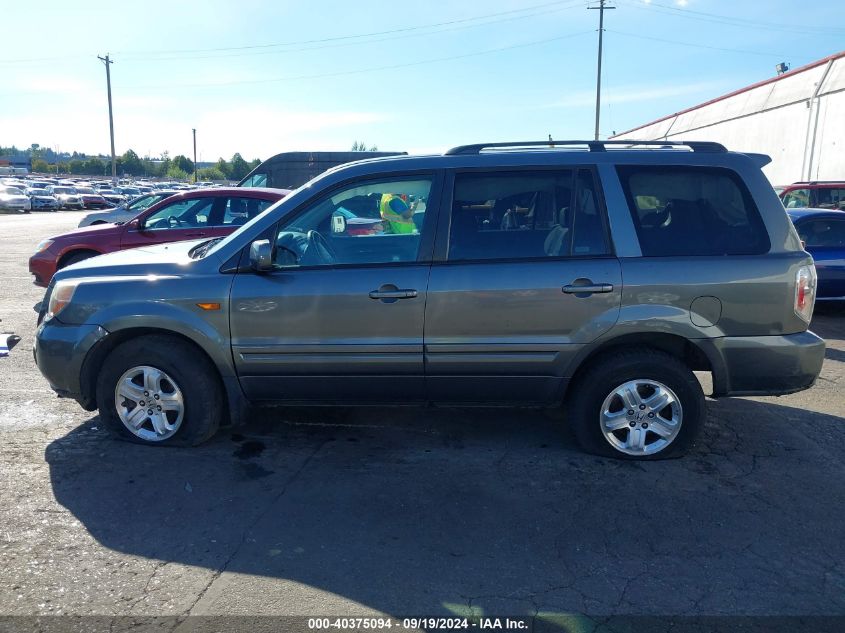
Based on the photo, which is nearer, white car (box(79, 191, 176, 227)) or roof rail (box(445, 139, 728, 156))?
roof rail (box(445, 139, 728, 156))

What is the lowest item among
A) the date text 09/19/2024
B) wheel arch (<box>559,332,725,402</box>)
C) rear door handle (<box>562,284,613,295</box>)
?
the date text 09/19/2024

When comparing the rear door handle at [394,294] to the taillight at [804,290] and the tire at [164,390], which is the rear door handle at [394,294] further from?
the taillight at [804,290]

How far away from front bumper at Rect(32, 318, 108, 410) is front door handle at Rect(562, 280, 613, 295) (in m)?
3.01

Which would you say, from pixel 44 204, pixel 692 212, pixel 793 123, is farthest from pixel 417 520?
pixel 44 204

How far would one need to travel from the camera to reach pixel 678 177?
4.45 m

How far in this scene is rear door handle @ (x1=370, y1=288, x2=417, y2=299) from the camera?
14.1 ft

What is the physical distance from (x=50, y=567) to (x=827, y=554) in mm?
3791

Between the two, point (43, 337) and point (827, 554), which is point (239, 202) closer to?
point (43, 337)

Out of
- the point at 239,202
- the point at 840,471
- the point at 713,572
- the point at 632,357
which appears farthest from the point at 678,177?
the point at 239,202

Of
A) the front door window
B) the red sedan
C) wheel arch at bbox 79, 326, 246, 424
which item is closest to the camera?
the front door window

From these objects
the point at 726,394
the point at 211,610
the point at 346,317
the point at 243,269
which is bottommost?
the point at 211,610

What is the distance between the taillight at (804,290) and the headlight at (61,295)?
15.3ft

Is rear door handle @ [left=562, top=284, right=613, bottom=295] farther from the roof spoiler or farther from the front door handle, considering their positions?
the roof spoiler

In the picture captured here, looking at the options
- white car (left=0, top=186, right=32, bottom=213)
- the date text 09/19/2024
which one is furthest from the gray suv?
white car (left=0, top=186, right=32, bottom=213)
